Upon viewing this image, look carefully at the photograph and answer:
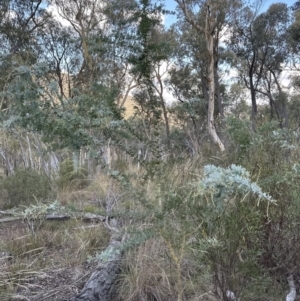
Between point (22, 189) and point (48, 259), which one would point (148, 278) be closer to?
point (48, 259)

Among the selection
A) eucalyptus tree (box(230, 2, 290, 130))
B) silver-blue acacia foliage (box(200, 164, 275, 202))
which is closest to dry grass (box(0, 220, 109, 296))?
silver-blue acacia foliage (box(200, 164, 275, 202))

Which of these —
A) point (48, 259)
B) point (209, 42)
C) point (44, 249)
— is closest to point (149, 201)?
point (48, 259)

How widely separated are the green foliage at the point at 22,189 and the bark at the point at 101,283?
10.9ft

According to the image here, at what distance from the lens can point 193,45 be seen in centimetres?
1675

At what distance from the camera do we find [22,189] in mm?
6379

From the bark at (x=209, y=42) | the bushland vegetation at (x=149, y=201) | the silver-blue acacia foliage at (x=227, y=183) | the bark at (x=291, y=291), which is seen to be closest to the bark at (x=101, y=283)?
the bushland vegetation at (x=149, y=201)

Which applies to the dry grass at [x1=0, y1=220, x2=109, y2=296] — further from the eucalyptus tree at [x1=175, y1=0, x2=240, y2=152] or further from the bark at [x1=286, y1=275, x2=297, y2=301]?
the eucalyptus tree at [x1=175, y1=0, x2=240, y2=152]

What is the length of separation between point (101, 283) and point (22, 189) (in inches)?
154

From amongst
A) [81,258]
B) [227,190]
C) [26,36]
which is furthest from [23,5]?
[227,190]

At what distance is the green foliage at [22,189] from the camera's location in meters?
6.26

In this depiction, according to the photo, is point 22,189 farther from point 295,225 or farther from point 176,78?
point 176,78

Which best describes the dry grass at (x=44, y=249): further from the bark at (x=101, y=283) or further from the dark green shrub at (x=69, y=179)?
the dark green shrub at (x=69, y=179)

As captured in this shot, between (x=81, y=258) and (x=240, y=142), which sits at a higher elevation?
(x=240, y=142)

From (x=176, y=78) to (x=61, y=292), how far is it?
18.4 meters
